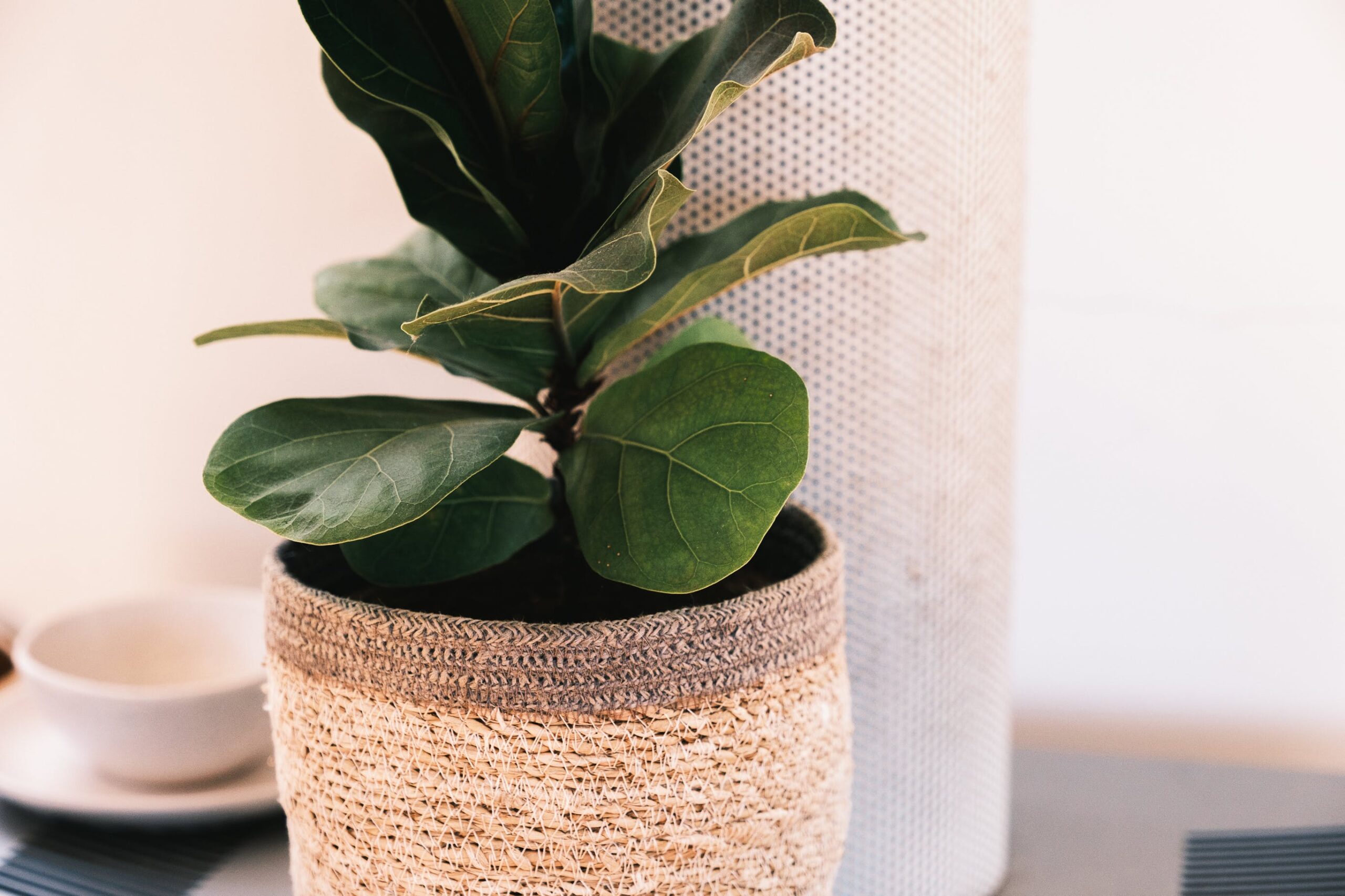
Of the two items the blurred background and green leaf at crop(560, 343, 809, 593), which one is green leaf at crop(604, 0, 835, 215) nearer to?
green leaf at crop(560, 343, 809, 593)

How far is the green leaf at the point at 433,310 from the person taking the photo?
Result: 0.41 m

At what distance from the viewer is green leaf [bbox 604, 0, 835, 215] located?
327 mm

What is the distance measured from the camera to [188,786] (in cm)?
65

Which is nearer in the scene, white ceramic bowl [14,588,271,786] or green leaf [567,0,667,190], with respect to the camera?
green leaf [567,0,667,190]

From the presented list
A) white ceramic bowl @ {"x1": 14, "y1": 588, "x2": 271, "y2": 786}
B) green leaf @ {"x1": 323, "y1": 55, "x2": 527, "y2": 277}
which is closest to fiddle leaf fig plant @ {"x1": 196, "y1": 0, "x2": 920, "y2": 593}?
green leaf @ {"x1": 323, "y1": 55, "x2": 527, "y2": 277}

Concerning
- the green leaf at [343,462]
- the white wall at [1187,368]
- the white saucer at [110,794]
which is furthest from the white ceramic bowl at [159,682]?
the white wall at [1187,368]

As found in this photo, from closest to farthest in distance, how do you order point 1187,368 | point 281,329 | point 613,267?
point 613,267 → point 281,329 → point 1187,368

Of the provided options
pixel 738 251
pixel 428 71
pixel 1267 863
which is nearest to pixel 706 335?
pixel 738 251

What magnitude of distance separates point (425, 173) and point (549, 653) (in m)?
0.23

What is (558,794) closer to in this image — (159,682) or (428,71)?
(428,71)

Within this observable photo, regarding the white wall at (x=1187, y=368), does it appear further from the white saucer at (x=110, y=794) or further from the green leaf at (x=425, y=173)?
the white saucer at (x=110, y=794)

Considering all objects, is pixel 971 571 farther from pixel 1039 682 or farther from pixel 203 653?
pixel 203 653

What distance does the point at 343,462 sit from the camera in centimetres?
37

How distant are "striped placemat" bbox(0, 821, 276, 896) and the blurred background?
0.25 m
